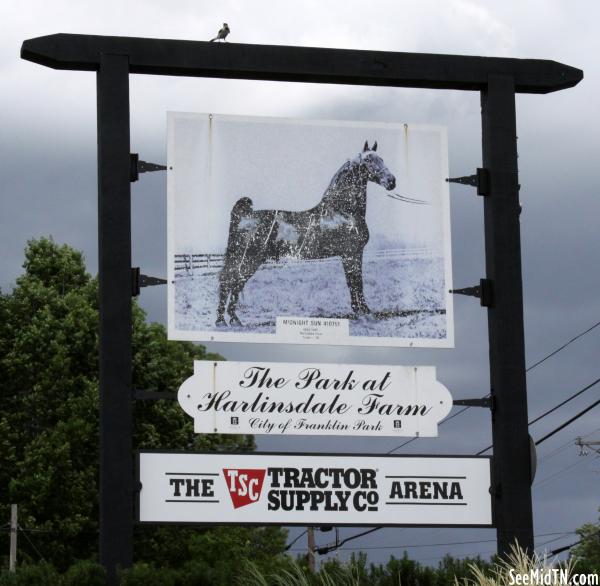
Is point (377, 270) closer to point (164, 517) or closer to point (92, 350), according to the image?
point (164, 517)

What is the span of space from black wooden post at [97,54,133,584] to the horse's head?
2.56 metres

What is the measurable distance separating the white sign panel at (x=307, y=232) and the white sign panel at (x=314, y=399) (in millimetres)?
357

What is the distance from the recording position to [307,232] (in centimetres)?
1358

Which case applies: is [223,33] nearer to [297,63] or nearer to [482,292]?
[297,63]

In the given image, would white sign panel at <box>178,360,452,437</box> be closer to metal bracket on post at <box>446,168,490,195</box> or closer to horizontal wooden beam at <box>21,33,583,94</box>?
metal bracket on post at <box>446,168,490,195</box>

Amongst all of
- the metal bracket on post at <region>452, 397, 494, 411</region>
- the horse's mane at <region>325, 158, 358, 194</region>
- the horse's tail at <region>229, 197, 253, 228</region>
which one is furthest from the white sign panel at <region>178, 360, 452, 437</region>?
the horse's mane at <region>325, 158, 358, 194</region>

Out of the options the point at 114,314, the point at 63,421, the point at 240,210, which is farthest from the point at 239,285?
the point at 63,421

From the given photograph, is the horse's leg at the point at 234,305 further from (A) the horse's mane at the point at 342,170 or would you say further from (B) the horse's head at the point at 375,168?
(B) the horse's head at the point at 375,168

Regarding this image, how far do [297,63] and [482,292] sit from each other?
10.4 ft

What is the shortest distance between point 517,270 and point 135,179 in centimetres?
419

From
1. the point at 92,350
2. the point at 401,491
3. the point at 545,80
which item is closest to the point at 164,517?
the point at 401,491

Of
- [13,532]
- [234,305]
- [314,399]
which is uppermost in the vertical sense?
[234,305]

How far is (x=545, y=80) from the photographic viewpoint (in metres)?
14.6

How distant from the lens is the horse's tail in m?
13.4
